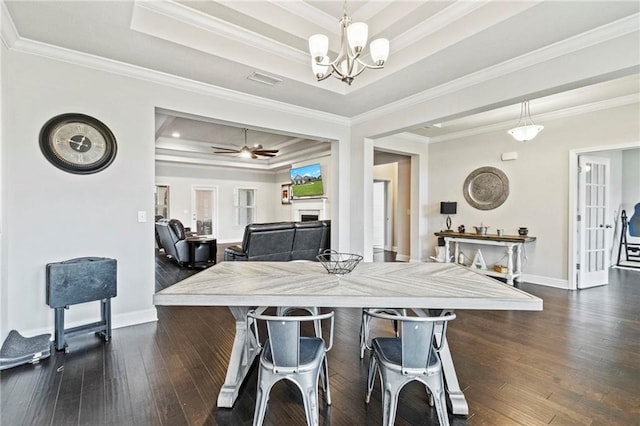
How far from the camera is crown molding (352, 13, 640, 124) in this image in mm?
2266

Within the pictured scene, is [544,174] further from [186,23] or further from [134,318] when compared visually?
[134,318]

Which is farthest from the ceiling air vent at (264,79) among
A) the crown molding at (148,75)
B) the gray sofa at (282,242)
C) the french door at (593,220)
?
the french door at (593,220)

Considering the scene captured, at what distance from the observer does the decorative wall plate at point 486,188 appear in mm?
5250

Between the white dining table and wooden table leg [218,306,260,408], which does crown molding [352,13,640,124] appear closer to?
the white dining table

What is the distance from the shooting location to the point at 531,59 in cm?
272

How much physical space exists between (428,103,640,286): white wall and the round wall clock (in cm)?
557

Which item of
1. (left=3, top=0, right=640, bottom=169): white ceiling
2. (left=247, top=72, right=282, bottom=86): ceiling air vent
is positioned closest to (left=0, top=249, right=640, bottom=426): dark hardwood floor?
Result: (left=3, top=0, right=640, bottom=169): white ceiling

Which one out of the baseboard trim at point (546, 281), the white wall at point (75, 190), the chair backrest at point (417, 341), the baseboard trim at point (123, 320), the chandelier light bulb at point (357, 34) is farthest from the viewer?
the baseboard trim at point (546, 281)

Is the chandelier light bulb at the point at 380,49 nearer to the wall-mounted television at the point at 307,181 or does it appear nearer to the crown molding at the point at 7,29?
the crown molding at the point at 7,29

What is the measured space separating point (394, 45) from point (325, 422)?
125 inches

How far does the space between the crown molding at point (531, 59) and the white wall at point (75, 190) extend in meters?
2.40

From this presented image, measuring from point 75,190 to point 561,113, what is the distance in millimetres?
6194

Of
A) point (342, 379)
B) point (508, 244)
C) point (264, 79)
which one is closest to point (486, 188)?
point (508, 244)

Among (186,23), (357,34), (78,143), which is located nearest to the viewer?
(357,34)
